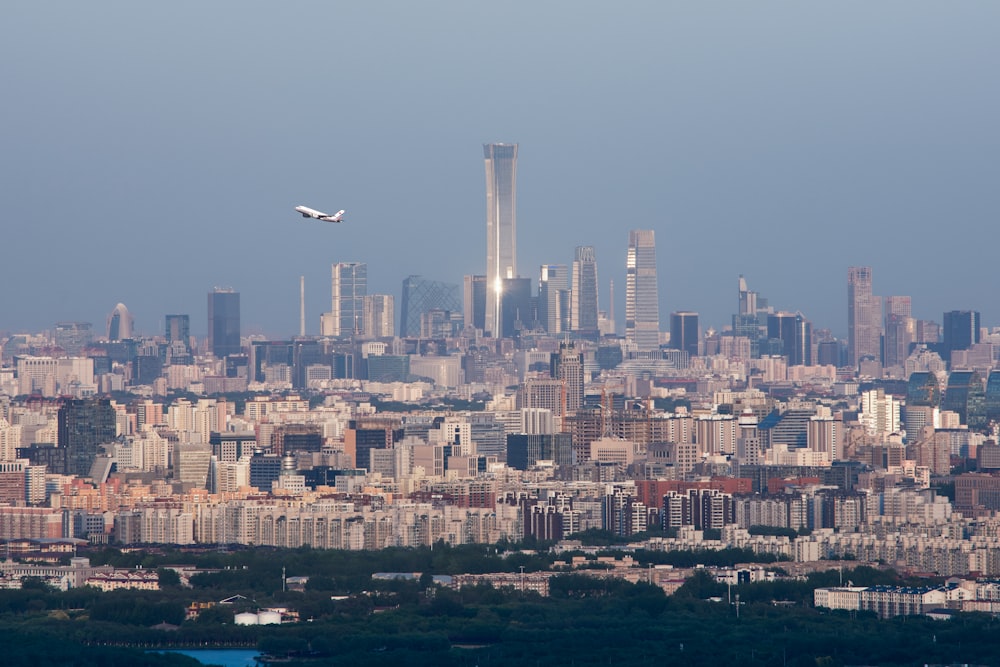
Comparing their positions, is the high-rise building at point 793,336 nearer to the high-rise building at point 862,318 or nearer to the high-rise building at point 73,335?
the high-rise building at point 862,318

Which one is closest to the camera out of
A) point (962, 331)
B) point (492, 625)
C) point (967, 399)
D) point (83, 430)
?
point (492, 625)

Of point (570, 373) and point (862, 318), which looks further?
point (862, 318)

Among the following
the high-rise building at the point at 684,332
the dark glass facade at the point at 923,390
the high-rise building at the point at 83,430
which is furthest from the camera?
the high-rise building at the point at 684,332

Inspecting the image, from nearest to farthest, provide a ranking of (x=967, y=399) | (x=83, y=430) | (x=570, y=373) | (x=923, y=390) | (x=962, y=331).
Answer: (x=83, y=430) < (x=967, y=399) < (x=923, y=390) < (x=570, y=373) < (x=962, y=331)

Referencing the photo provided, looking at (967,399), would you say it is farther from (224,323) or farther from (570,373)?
(224,323)

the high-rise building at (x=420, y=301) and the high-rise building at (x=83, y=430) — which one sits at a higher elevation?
the high-rise building at (x=420, y=301)

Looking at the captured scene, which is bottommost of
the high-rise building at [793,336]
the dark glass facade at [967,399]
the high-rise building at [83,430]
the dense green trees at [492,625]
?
the dense green trees at [492,625]

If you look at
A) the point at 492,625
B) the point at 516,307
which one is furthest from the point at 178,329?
the point at 492,625

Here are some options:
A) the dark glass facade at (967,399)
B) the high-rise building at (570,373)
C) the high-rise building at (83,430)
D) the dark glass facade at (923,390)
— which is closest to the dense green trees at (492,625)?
the high-rise building at (83,430)

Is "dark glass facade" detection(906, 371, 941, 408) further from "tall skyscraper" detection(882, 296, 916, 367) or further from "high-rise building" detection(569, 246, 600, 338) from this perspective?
"high-rise building" detection(569, 246, 600, 338)
